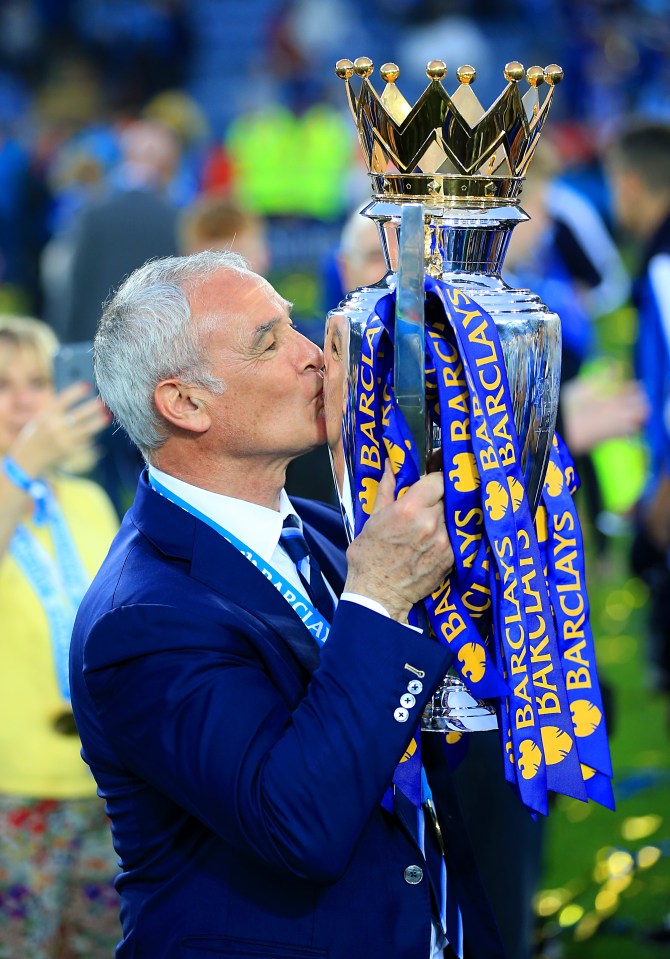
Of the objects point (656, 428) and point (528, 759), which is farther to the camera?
point (656, 428)

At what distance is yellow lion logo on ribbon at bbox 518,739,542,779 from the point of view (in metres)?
1.87

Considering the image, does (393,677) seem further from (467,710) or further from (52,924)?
(52,924)

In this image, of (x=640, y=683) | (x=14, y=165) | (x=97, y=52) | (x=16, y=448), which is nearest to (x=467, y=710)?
(x=16, y=448)

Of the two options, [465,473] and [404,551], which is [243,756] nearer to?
[404,551]

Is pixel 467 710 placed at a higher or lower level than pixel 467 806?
higher

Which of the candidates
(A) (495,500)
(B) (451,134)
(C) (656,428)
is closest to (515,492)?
(A) (495,500)

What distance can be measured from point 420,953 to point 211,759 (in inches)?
19.1

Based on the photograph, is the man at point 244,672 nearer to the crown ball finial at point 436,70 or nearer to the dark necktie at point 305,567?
the dark necktie at point 305,567

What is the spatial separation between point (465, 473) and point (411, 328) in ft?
0.71

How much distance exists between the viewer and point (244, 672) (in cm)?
186

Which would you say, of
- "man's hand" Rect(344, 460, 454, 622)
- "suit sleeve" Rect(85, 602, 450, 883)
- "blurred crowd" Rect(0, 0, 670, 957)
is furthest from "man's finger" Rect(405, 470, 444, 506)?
"blurred crowd" Rect(0, 0, 670, 957)

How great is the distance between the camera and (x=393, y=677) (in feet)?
5.98

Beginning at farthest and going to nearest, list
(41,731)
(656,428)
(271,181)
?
(271,181) < (656,428) < (41,731)

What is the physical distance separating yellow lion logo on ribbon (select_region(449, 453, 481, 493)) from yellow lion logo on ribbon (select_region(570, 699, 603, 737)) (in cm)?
40
